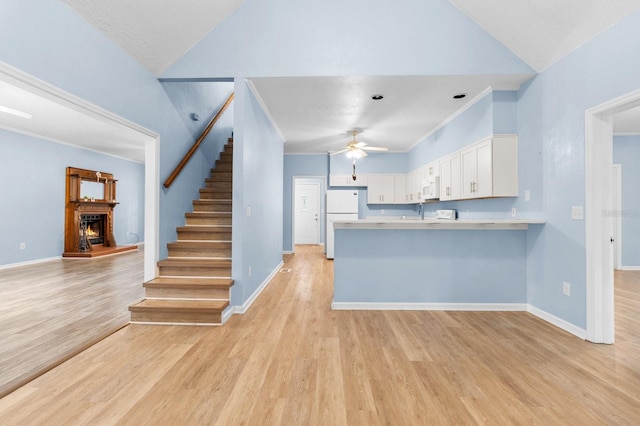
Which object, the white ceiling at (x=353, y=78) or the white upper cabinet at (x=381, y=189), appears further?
the white upper cabinet at (x=381, y=189)

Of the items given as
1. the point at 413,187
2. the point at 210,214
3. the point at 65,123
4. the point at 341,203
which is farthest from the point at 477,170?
the point at 65,123

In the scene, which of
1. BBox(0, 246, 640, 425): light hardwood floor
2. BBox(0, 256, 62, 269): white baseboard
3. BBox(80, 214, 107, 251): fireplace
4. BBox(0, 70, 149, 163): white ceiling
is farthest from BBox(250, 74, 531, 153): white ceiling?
BBox(0, 256, 62, 269): white baseboard

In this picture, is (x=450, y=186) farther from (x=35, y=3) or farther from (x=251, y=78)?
(x=35, y=3)

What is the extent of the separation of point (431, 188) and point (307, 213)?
5.11 metres

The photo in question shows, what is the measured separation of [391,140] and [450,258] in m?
3.45

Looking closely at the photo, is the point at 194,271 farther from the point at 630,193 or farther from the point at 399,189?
the point at 630,193

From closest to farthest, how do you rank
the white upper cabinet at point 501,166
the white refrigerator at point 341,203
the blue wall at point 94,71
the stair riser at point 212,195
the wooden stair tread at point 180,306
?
the blue wall at point 94,71, the wooden stair tread at point 180,306, the white upper cabinet at point 501,166, the stair riser at point 212,195, the white refrigerator at point 341,203

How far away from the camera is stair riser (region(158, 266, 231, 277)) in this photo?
3.38 m

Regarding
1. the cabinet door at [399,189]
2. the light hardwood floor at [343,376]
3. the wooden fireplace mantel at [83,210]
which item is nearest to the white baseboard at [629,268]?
the light hardwood floor at [343,376]

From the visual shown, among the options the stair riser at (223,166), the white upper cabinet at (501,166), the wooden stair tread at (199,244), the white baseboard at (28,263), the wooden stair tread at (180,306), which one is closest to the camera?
the wooden stair tread at (180,306)

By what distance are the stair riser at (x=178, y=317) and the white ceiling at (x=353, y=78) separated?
2016 millimetres

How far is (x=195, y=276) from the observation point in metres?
3.41

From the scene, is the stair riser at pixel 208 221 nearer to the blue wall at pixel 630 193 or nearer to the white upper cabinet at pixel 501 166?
the white upper cabinet at pixel 501 166

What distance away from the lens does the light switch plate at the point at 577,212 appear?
265cm
